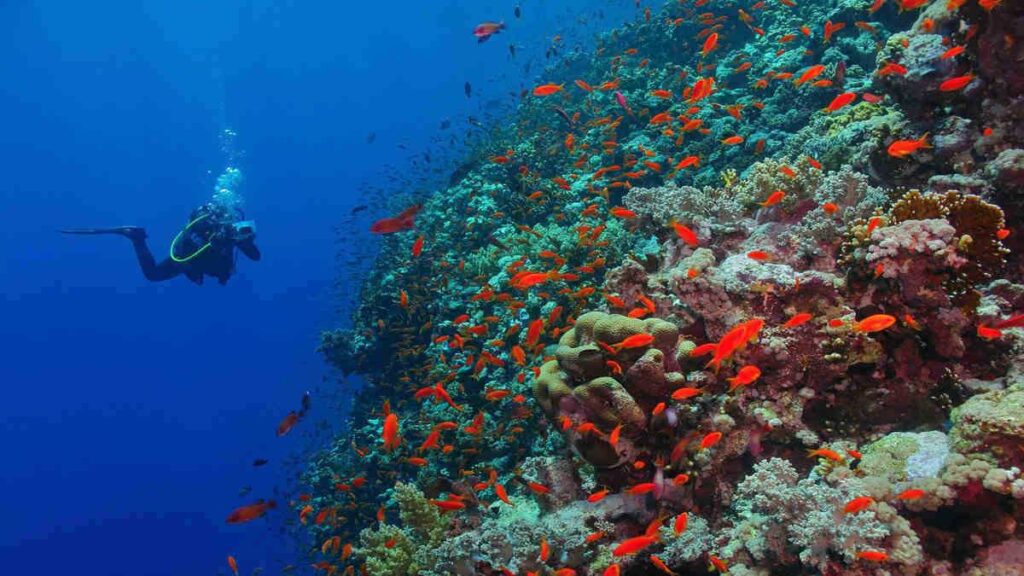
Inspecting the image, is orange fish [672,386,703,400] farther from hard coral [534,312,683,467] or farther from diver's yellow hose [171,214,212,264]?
diver's yellow hose [171,214,212,264]

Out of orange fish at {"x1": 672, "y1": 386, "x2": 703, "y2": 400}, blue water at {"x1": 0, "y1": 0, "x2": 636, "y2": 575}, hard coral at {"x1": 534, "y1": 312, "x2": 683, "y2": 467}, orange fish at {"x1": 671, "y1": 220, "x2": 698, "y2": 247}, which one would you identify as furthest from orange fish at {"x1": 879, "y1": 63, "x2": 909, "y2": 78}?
blue water at {"x1": 0, "y1": 0, "x2": 636, "y2": 575}

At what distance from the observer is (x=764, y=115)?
11.8 metres

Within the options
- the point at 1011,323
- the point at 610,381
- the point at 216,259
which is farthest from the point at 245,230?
the point at 1011,323

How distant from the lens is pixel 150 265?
1770 cm

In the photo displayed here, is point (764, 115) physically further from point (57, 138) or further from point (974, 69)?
point (57, 138)

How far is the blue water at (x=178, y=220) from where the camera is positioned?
58.4 m

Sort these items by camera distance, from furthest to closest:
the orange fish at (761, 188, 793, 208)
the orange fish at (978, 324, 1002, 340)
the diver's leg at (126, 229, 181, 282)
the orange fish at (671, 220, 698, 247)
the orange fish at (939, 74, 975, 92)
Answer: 1. the diver's leg at (126, 229, 181, 282)
2. the orange fish at (761, 188, 793, 208)
3. the orange fish at (671, 220, 698, 247)
4. the orange fish at (939, 74, 975, 92)
5. the orange fish at (978, 324, 1002, 340)

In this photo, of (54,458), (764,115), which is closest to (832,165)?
(764,115)

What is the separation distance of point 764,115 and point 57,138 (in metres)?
148

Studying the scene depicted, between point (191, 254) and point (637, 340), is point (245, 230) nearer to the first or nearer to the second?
point (191, 254)

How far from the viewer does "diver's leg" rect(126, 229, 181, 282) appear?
16.8 meters

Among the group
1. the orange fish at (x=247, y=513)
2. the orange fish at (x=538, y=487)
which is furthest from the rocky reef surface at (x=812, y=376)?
the orange fish at (x=247, y=513)

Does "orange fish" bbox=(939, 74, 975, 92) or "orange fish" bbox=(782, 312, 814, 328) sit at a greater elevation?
"orange fish" bbox=(939, 74, 975, 92)

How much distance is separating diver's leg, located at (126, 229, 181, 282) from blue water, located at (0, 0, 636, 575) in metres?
25.5
